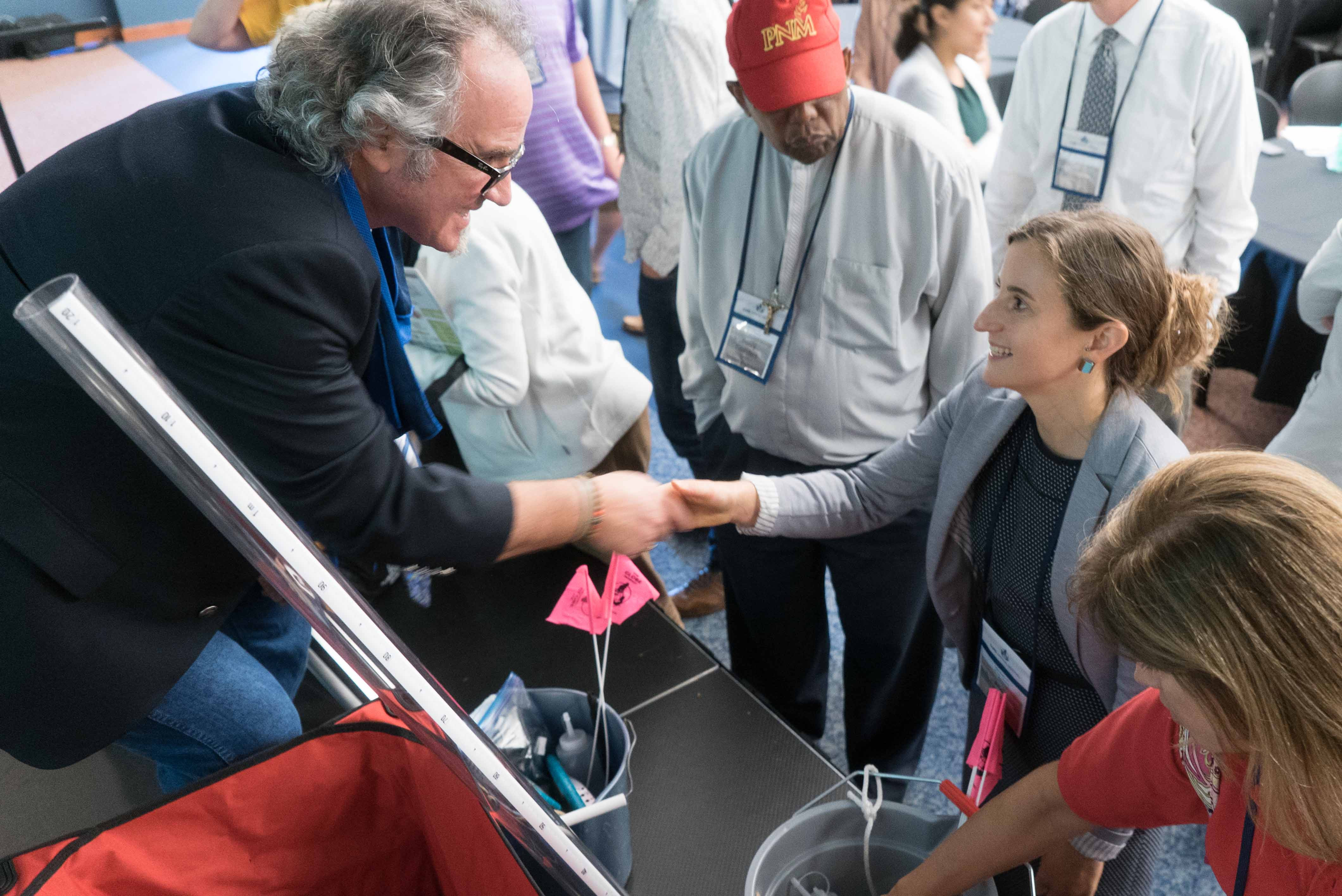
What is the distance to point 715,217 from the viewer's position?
6.20ft

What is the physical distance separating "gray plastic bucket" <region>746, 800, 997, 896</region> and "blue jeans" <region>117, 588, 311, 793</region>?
23.8 inches

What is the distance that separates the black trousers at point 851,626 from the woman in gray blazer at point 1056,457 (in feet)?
0.96

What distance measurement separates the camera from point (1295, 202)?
3.43 metres

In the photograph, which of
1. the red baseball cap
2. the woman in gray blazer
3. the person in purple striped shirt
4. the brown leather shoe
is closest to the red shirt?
the woman in gray blazer

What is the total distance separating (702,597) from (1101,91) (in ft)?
5.61

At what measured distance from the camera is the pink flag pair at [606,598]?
129cm

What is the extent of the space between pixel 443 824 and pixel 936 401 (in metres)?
1.25

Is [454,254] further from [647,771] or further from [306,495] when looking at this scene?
[647,771]

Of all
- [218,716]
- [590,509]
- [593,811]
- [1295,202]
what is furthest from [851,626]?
[1295,202]

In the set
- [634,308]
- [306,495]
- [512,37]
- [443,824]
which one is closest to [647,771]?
[443,824]

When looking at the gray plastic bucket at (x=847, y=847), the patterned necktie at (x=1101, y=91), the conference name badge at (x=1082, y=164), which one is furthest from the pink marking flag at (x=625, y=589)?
the conference name badge at (x=1082, y=164)

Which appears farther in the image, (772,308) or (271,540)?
(772,308)

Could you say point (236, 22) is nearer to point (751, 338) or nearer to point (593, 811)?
point (751, 338)

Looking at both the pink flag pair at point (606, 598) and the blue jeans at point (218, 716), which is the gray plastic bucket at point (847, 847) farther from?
the blue jeans at point (218, 716)
